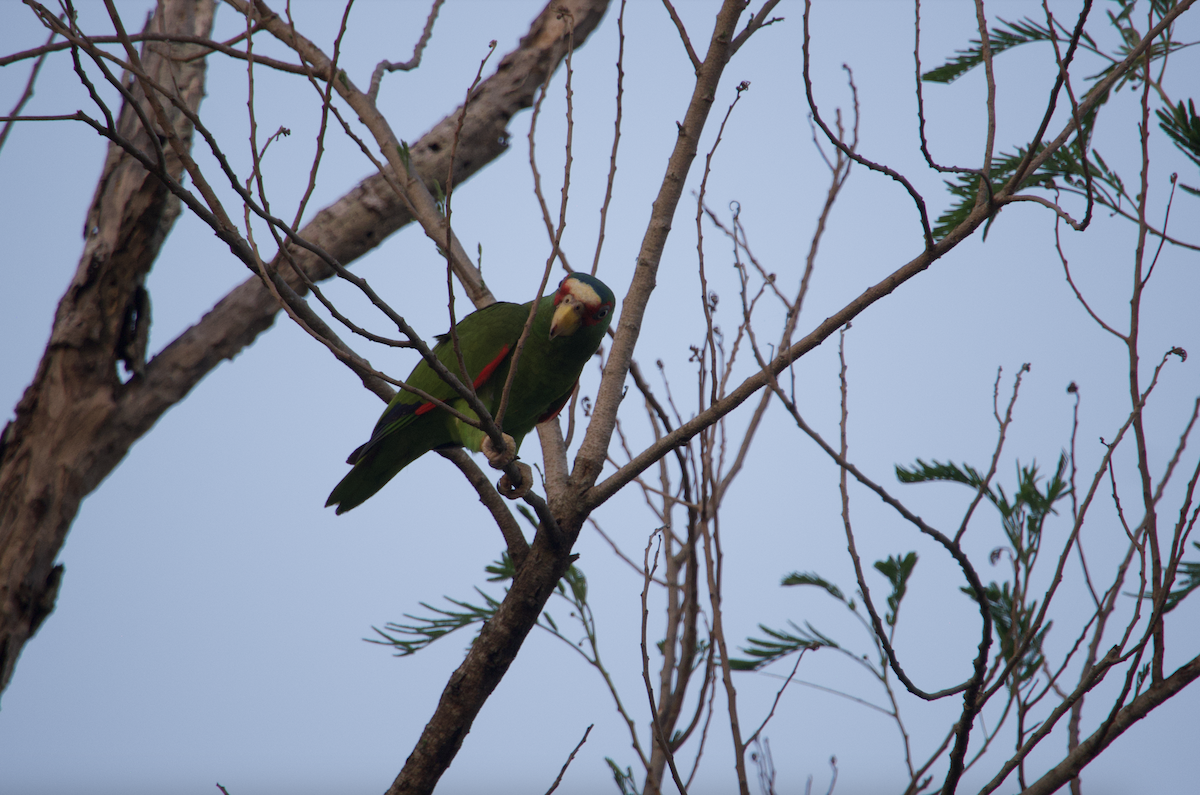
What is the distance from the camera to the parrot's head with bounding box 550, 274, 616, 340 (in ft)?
8.93

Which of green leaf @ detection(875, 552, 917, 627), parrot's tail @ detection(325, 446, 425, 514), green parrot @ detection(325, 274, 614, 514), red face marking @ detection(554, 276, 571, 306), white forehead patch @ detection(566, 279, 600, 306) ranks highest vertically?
red face marking @ detection(554, 276, 571, 306)

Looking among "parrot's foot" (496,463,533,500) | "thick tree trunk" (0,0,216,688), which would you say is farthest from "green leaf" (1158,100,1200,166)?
"thick tree trunk" (0,0,216,688)

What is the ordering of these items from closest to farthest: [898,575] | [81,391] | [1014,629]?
[1014,629] < [898,575] < [81,391]

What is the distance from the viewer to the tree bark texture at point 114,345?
386 centimetres

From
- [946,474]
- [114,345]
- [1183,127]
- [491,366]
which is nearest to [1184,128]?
[1183,127]

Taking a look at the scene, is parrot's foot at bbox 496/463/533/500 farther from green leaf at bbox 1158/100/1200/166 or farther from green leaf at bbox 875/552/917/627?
green leaf at bbox 1158/100/1200/166

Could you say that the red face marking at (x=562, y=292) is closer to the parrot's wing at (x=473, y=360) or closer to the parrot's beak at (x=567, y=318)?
the parrot's beak at (x=567, y=318)

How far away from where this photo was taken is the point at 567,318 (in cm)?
271

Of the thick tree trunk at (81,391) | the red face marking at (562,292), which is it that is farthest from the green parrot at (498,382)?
the thick tree trunk at (81,391)

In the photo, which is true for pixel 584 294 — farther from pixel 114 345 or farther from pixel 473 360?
pixel 114 345

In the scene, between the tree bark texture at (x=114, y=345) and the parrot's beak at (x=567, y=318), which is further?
the tree bark texture at (x=114, y=345)

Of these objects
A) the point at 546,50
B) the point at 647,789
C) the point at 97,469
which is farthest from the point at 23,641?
the point at 546,50

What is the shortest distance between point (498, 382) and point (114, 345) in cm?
247

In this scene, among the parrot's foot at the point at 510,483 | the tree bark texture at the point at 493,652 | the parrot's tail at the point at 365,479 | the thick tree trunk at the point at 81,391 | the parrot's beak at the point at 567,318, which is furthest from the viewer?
the thick tree trunk at the point at 81,391
